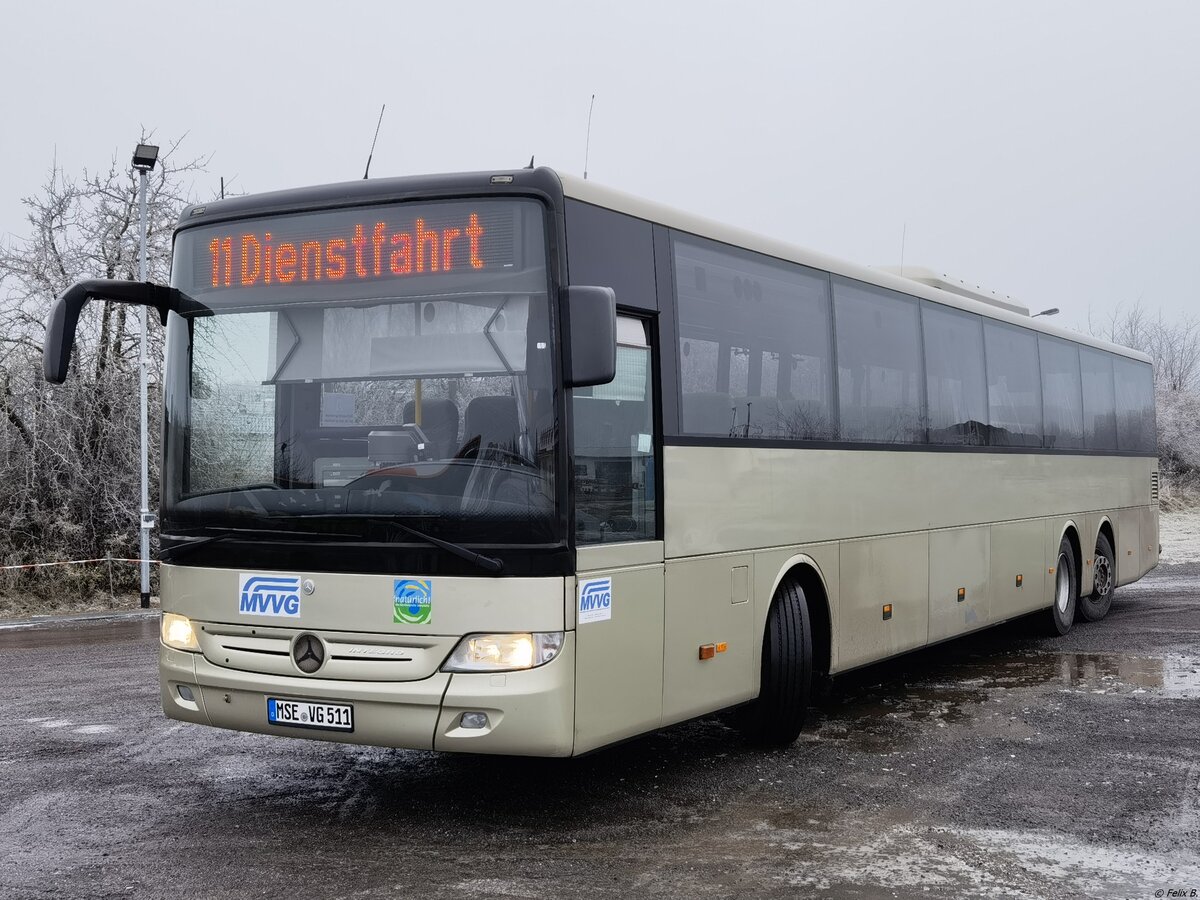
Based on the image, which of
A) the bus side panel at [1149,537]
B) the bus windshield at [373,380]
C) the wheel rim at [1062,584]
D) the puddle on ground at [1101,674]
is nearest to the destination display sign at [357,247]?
the bus windshield at [373,380]

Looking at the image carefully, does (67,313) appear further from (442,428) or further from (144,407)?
(144,407)

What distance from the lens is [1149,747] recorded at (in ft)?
27.3

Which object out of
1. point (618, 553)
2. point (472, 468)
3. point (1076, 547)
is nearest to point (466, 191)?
point (472, 468)

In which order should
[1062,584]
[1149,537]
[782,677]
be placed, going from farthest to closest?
[1149,537] < [1062,584] < [782,677]

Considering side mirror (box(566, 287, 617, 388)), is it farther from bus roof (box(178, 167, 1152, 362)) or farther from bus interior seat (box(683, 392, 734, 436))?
bus interior seat (box(683, 392, 734, 436))

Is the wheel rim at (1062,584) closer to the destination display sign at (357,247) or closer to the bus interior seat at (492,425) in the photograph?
the bus interior seat at (492,425)

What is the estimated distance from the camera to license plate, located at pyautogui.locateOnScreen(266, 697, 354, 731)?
20.4 ft

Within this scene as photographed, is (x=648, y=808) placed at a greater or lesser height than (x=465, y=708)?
lesser

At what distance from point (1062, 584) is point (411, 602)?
9.81 m

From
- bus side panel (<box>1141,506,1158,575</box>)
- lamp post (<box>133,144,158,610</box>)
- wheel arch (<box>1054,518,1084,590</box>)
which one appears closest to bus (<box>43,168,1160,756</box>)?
wheel arch (<box>1054,518,1084,590</box>)

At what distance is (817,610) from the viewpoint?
8.81 m

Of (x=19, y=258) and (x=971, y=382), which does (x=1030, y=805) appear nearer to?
(x=971, y=382)

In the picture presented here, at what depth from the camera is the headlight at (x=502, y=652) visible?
19.9 feet

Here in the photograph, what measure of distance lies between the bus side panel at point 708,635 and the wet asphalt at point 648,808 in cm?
51
